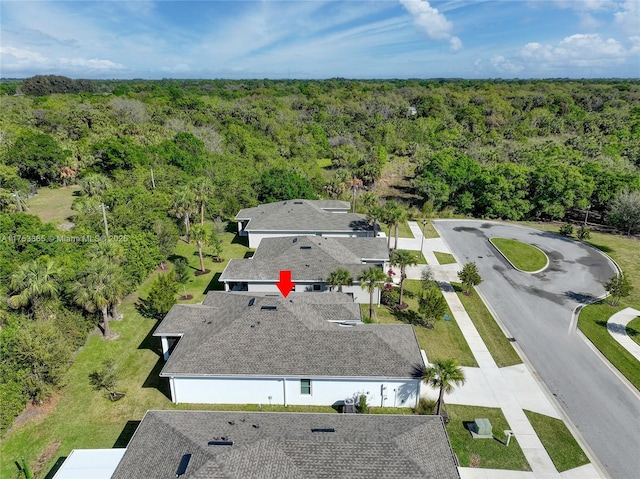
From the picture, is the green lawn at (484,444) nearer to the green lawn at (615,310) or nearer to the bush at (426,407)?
the bush at (426,407)

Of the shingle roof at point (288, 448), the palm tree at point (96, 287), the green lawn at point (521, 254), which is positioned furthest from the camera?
the green lawn at point (521, 254)

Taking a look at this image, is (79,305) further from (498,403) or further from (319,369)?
(498,403)

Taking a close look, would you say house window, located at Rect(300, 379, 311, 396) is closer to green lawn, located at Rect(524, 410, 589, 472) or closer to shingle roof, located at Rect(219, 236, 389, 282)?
shingle roof, located at Rect(219, 236, 389, 282)

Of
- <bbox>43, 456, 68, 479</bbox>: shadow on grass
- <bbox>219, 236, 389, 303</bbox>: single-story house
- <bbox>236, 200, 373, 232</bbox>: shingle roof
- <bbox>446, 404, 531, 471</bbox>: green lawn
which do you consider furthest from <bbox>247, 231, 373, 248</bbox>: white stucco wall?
<bbox>43, 456, 68, 479</bbox>: shadow on grass

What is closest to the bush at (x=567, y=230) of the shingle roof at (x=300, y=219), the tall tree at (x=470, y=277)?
the tall tree at (x=470, y=277)

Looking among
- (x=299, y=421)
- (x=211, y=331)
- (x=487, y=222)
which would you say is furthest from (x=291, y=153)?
(x=299, y=421)
